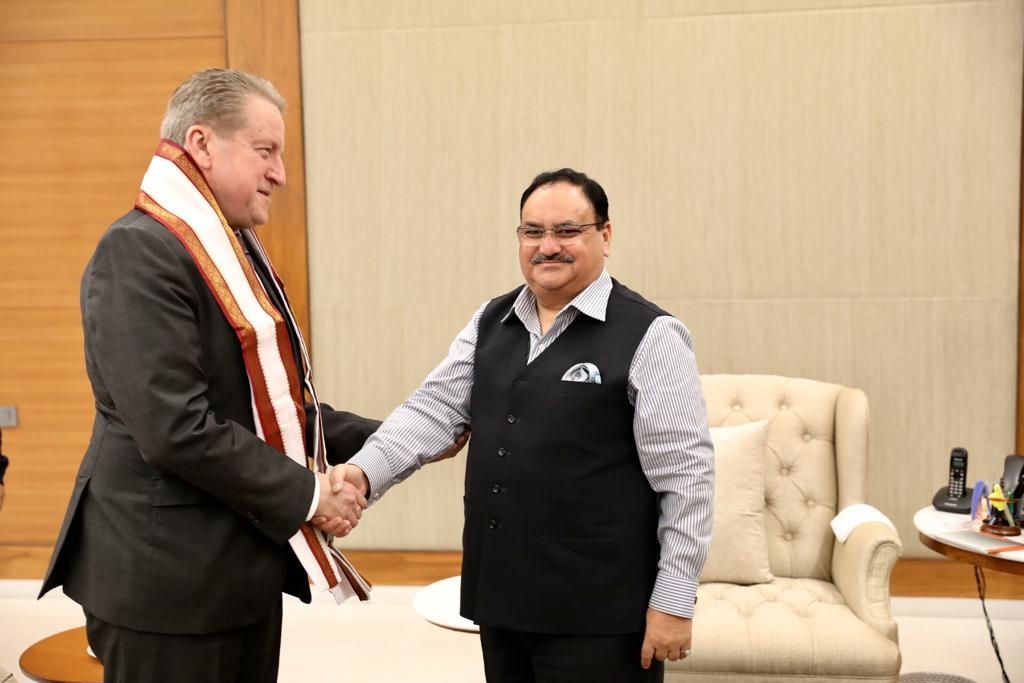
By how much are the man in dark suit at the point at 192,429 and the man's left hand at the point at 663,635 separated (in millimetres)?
603

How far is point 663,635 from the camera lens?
1.77m

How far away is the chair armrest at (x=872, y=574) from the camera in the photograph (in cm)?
268

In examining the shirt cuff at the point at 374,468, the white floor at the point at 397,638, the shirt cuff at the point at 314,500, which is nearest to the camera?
the shirt cuff at the point at 314,500

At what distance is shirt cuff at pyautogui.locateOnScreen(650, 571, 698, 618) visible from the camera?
5.82 feet

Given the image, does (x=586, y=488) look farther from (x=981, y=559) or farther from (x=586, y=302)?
(x=981, y=559)

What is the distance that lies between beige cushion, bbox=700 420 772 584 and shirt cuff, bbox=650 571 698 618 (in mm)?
1260

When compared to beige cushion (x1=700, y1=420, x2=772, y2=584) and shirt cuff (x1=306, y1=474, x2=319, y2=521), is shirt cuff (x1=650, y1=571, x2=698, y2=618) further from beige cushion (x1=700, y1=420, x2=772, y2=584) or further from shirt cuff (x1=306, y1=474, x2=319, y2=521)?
beige cushion (x1=700, y1=420, x2=772, y2=584)

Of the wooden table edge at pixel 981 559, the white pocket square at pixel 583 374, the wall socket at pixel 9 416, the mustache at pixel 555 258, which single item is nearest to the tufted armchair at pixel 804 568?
the wooden table edge at pixel 981 559

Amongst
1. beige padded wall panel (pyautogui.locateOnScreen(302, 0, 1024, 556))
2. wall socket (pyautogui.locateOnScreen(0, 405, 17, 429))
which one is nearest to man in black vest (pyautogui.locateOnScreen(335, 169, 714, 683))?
beige padded wall panel (pyautogui.locateOnScreen(302, 0, 1024, 556))

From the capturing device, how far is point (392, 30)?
12.7ft

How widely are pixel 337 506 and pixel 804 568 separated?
5.97ft

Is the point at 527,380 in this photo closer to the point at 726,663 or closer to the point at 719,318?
the point at 726,663

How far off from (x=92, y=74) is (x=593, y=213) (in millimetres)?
2970

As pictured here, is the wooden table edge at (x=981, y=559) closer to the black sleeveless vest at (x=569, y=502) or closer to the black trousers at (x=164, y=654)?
the black sleeveless vest at (x=569, y=502)
